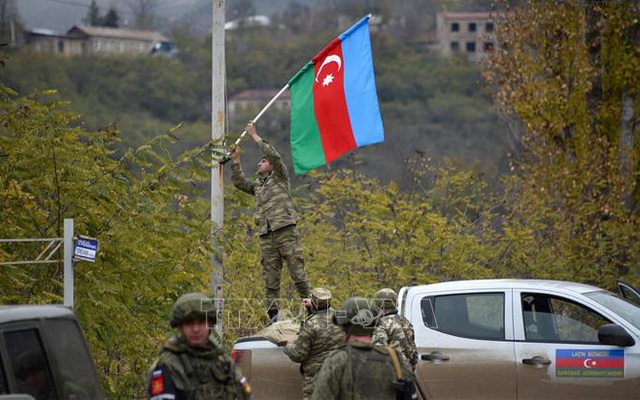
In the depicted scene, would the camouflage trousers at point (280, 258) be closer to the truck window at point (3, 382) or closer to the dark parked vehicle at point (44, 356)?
the dark parked vehicle at point (44, 356)

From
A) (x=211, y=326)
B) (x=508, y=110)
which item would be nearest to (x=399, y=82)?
(x=508, y=110)

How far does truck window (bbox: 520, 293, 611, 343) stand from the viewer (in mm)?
11727

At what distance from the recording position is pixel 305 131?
14.3 m

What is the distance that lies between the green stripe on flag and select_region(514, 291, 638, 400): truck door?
3.41 metres

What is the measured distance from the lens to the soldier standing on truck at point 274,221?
44.2ft

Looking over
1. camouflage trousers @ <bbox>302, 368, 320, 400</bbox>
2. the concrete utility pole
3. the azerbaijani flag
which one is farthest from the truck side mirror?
the concrete utility pole

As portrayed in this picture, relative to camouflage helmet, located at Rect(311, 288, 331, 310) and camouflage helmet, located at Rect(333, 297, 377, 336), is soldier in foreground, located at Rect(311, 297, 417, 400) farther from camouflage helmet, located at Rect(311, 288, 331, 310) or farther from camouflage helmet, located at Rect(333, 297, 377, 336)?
camouflage helmet, located at Rect(311, 288, 331, 310)

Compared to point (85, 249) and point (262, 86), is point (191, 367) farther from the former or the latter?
point (262, 86)

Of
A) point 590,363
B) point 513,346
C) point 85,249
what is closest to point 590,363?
point 590,363

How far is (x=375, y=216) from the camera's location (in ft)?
70.2

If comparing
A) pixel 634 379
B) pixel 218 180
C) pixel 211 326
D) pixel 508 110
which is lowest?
pixel 634 379

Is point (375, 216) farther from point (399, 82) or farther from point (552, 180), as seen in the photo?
point (399, 82)

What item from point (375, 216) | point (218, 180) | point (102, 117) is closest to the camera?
point (218, 180)

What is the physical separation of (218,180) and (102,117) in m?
79.6
